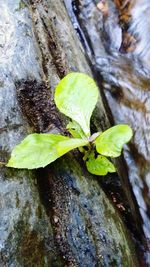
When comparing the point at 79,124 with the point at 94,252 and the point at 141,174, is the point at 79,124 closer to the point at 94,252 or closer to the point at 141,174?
the point at 94,252

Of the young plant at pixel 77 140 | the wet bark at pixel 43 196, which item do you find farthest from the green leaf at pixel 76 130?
the wet bark at pixel 43 196

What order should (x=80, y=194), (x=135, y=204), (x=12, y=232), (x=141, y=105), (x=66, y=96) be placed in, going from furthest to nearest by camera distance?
1. (x=141, y=105)
2. (x=135, y=204)
3. (x=66, y=96)
4. (x=80, y=194)
5. (x=12, y=232)

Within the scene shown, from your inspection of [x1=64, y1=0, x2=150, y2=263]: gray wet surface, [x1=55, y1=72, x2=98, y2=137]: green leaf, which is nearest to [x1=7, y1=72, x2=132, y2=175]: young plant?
[x1=55, y1=72, x2=98, y2=137]: green leaf

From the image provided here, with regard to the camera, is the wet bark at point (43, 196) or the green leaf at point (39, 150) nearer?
the wet bark at point (43, 196)

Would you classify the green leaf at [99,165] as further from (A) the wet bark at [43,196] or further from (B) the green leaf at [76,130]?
(B) the green leaf at [76,130]

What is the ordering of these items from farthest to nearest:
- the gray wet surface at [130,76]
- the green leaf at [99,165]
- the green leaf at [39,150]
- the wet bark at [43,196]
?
the gray wet surface at [130,76], the green leaf at [99,165], the green leaf at [39,150], the wet bark at [43,196]

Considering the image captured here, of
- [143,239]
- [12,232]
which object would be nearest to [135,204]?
[143,239]

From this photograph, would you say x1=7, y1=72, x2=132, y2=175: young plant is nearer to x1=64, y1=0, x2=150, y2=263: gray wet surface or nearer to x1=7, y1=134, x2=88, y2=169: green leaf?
x1=7, y1=134, x2=88, y2=169: green leaf
